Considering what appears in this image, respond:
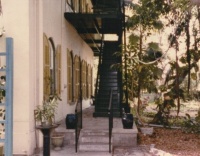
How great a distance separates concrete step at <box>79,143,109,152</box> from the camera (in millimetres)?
9648

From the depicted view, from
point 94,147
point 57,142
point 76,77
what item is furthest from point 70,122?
point 76,77

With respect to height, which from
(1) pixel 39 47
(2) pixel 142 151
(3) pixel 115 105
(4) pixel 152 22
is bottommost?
(2) pixel 142 151

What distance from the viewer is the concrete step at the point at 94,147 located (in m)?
9.65

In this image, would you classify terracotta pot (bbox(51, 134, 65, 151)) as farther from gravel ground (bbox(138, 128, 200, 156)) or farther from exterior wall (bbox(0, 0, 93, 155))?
gravel ground (bbox(138, 128, 200, 156))

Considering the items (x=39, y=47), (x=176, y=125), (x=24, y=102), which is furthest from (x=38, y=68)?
(x=176, y=125)

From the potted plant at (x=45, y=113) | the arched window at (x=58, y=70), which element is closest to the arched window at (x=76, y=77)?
the arched window at (x=58, y=70)

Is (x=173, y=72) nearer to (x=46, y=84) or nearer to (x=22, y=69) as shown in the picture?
(x=46, y=84)

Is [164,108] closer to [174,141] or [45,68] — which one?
[174,141]

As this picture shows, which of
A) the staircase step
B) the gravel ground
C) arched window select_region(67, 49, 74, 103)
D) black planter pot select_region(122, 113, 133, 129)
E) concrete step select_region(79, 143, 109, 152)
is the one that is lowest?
the gravel ground

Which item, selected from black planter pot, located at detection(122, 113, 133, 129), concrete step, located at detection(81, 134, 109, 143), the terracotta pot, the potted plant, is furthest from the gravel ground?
the potted plant

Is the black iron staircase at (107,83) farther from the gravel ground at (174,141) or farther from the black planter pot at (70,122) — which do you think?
the black planter pot at (70,122)

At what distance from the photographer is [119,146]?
408 inches

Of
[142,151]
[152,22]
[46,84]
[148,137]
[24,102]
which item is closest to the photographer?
[24,102]

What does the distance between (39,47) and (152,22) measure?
6.24 metres
